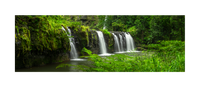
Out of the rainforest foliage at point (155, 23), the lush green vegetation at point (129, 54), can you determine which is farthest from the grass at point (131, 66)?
the rainforest foliage at point (155, 23)

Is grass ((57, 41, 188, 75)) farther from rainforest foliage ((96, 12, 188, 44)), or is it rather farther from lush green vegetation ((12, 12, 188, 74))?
rainforest foliage ((96, 12, 188, 44))

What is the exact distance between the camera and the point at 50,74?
10.7 feet

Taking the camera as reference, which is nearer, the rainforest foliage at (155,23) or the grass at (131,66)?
the grass at (131,66)

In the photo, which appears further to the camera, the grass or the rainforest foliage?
the rainforest foliage

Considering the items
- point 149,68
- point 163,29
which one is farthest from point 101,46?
point 149,68

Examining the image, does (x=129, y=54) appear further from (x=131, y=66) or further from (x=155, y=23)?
(x=155, y=23)

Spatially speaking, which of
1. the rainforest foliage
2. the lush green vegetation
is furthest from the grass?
the rainforest foliage

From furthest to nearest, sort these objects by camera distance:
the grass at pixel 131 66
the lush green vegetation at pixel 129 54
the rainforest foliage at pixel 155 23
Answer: the rainforest foliage at pixel 155 23
the lush green vegetation at pixel 129 54
the grass at pixel 131 66

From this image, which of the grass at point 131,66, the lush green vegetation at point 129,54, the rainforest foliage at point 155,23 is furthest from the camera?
the rainforest foliage at point 155,23

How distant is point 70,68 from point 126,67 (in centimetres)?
165

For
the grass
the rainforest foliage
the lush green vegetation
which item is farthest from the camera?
the rainforest foliage

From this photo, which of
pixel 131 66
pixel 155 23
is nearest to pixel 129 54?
pixel 131 66

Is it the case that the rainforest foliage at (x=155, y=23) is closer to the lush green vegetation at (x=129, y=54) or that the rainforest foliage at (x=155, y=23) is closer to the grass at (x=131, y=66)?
the lush green vegetation at (x=129, y=54)
